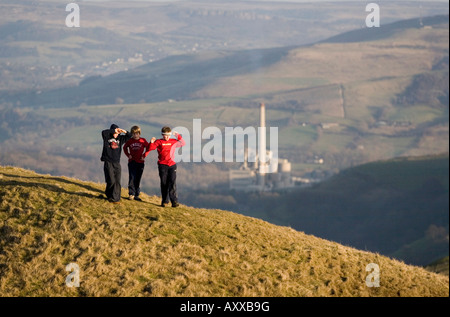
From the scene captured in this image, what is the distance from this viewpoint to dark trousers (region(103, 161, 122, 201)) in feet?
94.9

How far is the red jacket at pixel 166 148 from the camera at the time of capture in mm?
28656

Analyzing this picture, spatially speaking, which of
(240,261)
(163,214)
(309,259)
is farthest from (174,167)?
(309,259)

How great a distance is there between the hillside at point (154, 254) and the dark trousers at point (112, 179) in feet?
1.52

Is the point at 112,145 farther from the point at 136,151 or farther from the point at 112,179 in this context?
the point at 112,179

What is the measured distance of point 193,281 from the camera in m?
25.6

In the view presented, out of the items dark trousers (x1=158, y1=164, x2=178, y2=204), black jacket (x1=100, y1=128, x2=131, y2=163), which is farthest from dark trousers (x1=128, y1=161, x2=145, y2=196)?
dark trousers (x1=158, y1=164, x2=178, y2=204)

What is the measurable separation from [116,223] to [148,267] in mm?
3377

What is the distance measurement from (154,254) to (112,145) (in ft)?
15.4

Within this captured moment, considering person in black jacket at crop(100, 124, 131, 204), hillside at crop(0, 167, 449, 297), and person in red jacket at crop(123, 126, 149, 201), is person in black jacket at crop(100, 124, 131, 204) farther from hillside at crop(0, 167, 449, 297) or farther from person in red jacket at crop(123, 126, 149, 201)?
hillside at crop(0, 167, 449, 297)

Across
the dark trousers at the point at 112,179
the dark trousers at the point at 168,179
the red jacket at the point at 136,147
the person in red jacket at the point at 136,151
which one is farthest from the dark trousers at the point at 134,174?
the dark trousers at the point at 168,179

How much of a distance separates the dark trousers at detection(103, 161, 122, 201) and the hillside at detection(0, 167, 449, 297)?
0.46 metres

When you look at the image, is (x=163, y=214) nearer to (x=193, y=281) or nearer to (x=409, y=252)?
Answer: (x=193, y=281)

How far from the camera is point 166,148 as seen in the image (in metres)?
28.9

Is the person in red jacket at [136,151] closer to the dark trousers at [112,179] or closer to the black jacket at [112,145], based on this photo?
the black jacket at [112,145]
